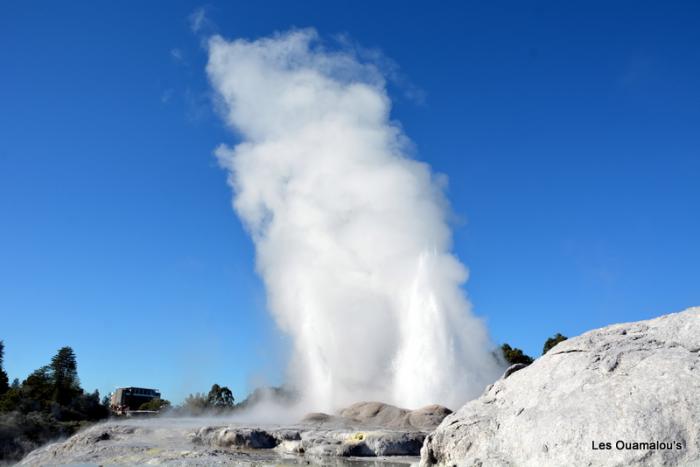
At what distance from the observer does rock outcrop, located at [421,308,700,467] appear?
7645 mm

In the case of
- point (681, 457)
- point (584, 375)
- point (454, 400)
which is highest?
point (454, 400)

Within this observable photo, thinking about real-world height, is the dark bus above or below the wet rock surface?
above

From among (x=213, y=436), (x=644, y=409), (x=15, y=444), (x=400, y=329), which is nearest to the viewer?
(x=644, y=409)

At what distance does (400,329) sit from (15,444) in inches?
981

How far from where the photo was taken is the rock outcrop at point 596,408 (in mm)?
7645

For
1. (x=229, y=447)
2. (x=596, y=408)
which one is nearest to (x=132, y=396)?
(x=229, y=447)

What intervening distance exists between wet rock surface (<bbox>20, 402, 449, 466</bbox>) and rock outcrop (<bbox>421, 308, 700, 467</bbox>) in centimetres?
450

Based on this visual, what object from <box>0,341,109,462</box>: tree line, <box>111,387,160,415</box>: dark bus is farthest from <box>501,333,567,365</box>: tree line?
<box>111,387,160,415</box>: dark bus

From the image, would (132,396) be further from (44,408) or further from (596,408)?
(596,408)

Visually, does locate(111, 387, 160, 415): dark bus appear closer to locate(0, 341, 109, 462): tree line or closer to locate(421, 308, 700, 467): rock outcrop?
locate(0, 341, 109, 462): tree line

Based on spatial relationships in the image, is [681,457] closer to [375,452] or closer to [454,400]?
[375,452]

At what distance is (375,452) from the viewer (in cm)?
1645

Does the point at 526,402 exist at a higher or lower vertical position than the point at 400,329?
lower

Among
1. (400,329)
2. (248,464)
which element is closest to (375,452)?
(248,464)
